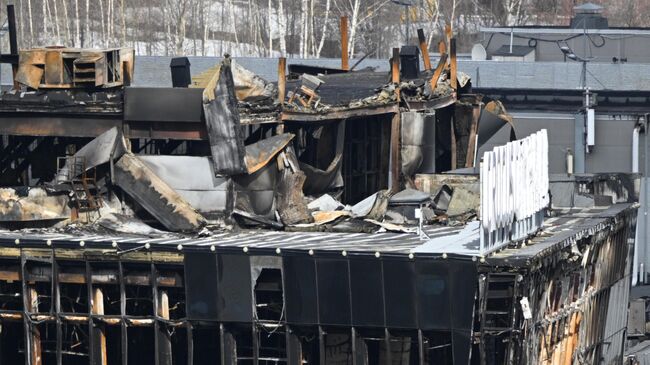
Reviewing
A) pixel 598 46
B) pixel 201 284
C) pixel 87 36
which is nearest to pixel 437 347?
pixel 201 284

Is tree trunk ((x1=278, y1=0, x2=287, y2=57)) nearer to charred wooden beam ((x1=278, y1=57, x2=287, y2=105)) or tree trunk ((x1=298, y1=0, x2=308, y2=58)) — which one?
tree trunk ((x1=298, y1=0, x2=308, y2=58))

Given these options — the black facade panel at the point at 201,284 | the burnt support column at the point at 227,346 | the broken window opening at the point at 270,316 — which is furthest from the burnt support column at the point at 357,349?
the black facade panel at the point at 201,284

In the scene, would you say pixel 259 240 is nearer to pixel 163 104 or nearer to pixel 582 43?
pixel 163 104

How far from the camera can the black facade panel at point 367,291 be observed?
46062 mm

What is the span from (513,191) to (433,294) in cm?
417

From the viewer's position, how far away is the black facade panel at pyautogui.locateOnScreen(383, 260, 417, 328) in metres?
45.8

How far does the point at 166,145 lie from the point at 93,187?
174 inches

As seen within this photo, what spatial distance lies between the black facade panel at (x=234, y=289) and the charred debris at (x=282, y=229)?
52 millimetres

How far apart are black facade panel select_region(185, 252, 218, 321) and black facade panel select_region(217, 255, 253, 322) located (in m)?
0.18

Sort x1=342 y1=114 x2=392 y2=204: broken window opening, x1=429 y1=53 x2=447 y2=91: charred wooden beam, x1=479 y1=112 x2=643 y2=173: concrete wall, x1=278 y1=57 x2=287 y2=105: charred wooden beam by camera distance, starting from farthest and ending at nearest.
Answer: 1. x1=479 y1=112 x2=643 y2=173: concrete wall
2. x1=429 y1=53 x2=447 y2=91: charred wooden beam
3. x1=342 y1=114 x2=392 y2=204: broken window opening
4. x1=278 y1=57 x2=287 y2=105: charred wooden beam

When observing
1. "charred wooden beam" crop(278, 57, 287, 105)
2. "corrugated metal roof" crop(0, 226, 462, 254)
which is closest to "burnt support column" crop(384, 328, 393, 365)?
"corrugated metal roof" crop(0, 226, 462, 254)

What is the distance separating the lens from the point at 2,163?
56.8m

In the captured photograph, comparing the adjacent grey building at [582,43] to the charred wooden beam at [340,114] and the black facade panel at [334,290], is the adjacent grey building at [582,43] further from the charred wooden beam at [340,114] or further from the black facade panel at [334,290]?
the black facade panel at [334,290]

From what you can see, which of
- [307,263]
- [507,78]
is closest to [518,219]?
[307,263]
